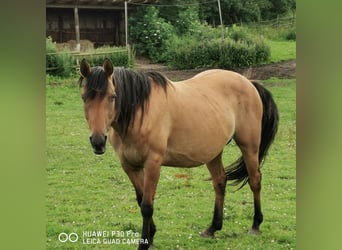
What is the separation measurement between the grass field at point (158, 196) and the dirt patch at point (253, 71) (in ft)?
0.11

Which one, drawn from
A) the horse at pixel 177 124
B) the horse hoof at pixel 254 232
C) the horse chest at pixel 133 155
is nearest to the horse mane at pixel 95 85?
the horse at pixel 177 124

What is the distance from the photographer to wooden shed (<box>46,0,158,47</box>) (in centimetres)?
258

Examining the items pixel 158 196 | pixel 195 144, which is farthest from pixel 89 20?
pixel 158 196

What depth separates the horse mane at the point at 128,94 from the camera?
2.34 m

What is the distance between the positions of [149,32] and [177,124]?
17.8 inches

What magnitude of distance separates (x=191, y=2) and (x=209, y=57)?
9.5 inches

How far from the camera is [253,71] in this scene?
2689 millimetres

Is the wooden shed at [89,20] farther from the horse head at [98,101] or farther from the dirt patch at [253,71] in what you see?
the horse head at [98,101]

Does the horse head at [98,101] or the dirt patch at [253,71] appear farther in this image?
the dirt patch at [253,71]

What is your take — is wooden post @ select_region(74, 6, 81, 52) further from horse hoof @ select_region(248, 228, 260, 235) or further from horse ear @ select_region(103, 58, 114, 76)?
horse hoof @ select_region(248, 228, 260, 235)

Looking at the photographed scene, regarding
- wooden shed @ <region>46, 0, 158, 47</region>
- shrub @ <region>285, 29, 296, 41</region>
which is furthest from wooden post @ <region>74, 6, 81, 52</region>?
shrub @ <region>285, 29, 296, 41</region>

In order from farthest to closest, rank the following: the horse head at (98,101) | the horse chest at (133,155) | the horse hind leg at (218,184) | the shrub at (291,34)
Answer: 1. the horse hind leg at (218,184)
2. the shrub at (291,34)
3. the horse chest at (133,155)
4. the horse head at (98,101)

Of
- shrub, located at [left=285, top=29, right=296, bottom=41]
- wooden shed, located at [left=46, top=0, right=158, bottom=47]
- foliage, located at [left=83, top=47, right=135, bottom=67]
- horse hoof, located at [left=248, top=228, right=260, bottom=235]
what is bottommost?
horse hoof, located at [left=248, top=228, right=260, bottom=235]
